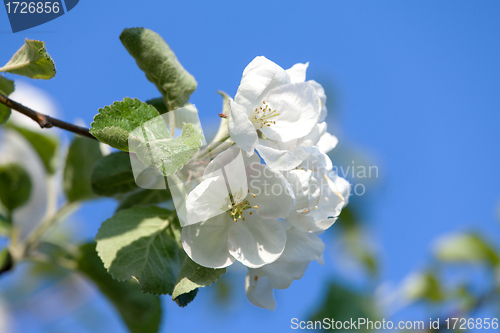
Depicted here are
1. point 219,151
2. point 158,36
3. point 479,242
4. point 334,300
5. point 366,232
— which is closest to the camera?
point 219,151

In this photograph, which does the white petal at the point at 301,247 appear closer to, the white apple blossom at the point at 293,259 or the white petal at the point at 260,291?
the white apple blossom at the point at 293,259

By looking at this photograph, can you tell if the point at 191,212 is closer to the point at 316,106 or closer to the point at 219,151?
the point at 219,151

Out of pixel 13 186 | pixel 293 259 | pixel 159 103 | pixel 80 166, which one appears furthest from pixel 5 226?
pixel 293 259

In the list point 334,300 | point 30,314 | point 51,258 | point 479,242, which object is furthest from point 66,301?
point 479,242

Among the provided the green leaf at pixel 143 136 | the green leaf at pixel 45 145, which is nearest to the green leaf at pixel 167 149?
the green leaf at pixel 143 136

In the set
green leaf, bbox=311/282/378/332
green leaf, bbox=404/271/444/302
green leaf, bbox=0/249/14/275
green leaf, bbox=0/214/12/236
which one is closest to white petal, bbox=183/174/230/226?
green leaf, bbox=0/249/14/275

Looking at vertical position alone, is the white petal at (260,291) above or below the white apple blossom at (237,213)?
below
